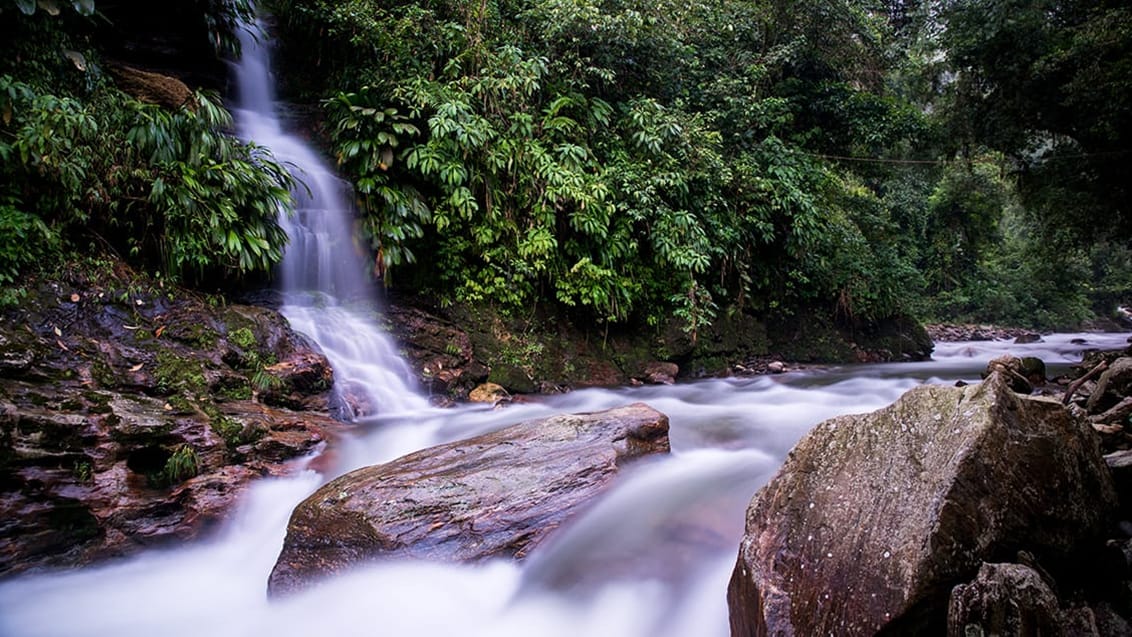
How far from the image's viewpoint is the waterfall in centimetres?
598

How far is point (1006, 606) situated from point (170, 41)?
1094 cm

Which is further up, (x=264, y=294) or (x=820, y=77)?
(x=820, y=77)

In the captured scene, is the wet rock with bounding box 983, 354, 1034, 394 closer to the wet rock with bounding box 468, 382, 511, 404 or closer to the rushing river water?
the rushing river water

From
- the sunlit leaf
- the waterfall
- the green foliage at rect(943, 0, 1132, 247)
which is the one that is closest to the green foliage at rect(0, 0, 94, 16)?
the sunlit leaf

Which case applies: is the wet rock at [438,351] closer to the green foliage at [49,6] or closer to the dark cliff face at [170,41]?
the green foliage at [49,6]

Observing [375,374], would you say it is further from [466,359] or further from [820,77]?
[820,77]

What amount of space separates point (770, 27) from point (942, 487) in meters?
12.0

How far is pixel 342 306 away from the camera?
22.0 feet

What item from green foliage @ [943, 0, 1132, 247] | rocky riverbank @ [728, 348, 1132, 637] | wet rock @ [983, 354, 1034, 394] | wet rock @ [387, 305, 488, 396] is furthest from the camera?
green foliage @ [943, 0, 1132, 247]

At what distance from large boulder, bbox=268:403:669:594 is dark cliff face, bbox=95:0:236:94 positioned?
7.37 m

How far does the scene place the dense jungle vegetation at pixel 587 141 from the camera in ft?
16.1

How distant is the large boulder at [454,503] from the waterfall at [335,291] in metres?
2.35

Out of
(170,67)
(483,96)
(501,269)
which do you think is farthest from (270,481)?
(170,67)

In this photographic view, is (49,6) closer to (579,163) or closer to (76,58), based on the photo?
(76,58)
